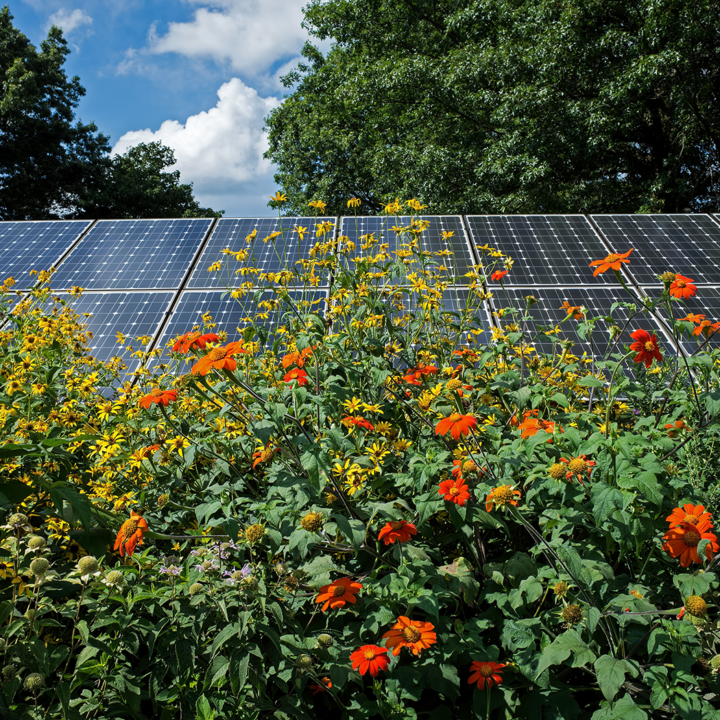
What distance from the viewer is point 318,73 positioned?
22.5m

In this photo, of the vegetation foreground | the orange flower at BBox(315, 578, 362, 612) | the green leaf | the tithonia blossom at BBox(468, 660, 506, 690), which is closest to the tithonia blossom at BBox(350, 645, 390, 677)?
the vegetation foreground

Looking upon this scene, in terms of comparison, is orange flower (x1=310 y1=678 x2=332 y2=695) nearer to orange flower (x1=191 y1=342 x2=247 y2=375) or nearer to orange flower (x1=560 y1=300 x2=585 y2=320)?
orange flower (x1=191 y1=342 x2=247 y2=375)

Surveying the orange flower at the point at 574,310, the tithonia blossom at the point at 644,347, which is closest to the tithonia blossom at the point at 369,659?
the tithonia blossom at the point at 644,347

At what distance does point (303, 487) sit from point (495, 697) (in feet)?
3.27

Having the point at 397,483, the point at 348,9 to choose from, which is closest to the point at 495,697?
the point at 397,483

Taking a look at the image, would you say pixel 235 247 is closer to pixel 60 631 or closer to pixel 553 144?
pixel 60 631

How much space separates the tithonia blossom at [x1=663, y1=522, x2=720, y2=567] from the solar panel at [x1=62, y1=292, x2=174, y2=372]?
4642 mm

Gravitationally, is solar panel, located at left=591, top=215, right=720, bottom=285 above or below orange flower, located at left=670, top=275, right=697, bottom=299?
below

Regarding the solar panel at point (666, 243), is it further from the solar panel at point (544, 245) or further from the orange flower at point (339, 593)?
the orange flower at point (339, 593)

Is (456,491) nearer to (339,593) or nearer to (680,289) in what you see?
(339,593)

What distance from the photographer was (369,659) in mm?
1640

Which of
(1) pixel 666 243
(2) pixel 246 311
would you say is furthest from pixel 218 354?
(1) pixel 666 243

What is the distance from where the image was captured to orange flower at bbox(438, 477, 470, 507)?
1.87 metres

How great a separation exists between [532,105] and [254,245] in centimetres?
1076
